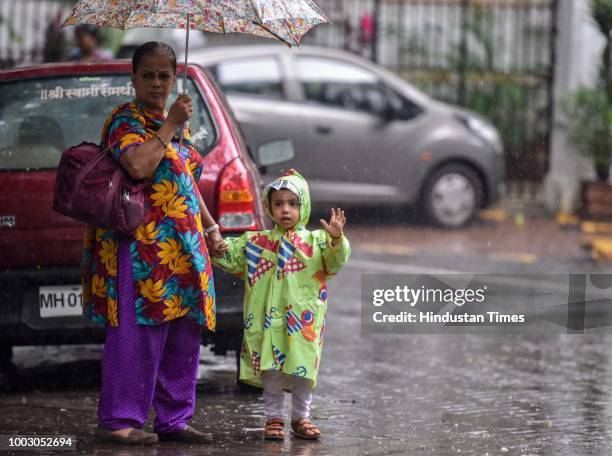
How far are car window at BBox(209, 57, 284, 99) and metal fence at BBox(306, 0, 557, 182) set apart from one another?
3503 mm

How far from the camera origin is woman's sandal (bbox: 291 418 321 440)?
20.7ft

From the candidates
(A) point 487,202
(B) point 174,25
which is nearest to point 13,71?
(B) point 174,25

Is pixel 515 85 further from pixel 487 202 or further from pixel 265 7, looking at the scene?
pixel 265 7

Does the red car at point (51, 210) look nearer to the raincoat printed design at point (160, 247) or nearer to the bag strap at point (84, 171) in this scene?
the raincoat printed design at point (160, 247)

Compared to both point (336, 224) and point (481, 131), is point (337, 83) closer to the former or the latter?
point (481, 131)

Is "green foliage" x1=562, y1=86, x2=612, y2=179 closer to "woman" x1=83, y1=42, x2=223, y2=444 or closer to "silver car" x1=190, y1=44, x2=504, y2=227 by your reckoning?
"silver car" x1=190, y1=44, x2=504, y2=227

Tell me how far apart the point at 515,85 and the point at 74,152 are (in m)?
Answer: 13.1

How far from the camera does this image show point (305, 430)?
6.31 meters

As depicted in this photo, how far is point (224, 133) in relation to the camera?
731 cm

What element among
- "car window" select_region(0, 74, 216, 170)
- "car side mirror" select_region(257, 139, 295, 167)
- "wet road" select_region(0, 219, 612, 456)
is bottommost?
"wet road" select_region(0, 219, 612, 456)

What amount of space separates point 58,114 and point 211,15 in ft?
5.23

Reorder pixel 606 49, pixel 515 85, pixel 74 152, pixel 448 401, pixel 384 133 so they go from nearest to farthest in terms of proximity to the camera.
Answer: pixel 74 152 < pixel 448 401 < pixel 384 133 < pixel 606 49 < pixel 515 85

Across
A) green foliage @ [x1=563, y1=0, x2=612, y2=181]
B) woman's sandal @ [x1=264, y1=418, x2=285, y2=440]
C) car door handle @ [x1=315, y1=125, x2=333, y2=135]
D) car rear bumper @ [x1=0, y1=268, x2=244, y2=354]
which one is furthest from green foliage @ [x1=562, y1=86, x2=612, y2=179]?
woman's sandal @ [x1=264, y1=418, x2=285, y2=440]

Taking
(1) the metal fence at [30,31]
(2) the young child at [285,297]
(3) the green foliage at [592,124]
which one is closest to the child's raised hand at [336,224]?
(2) the young child at [285,297]
